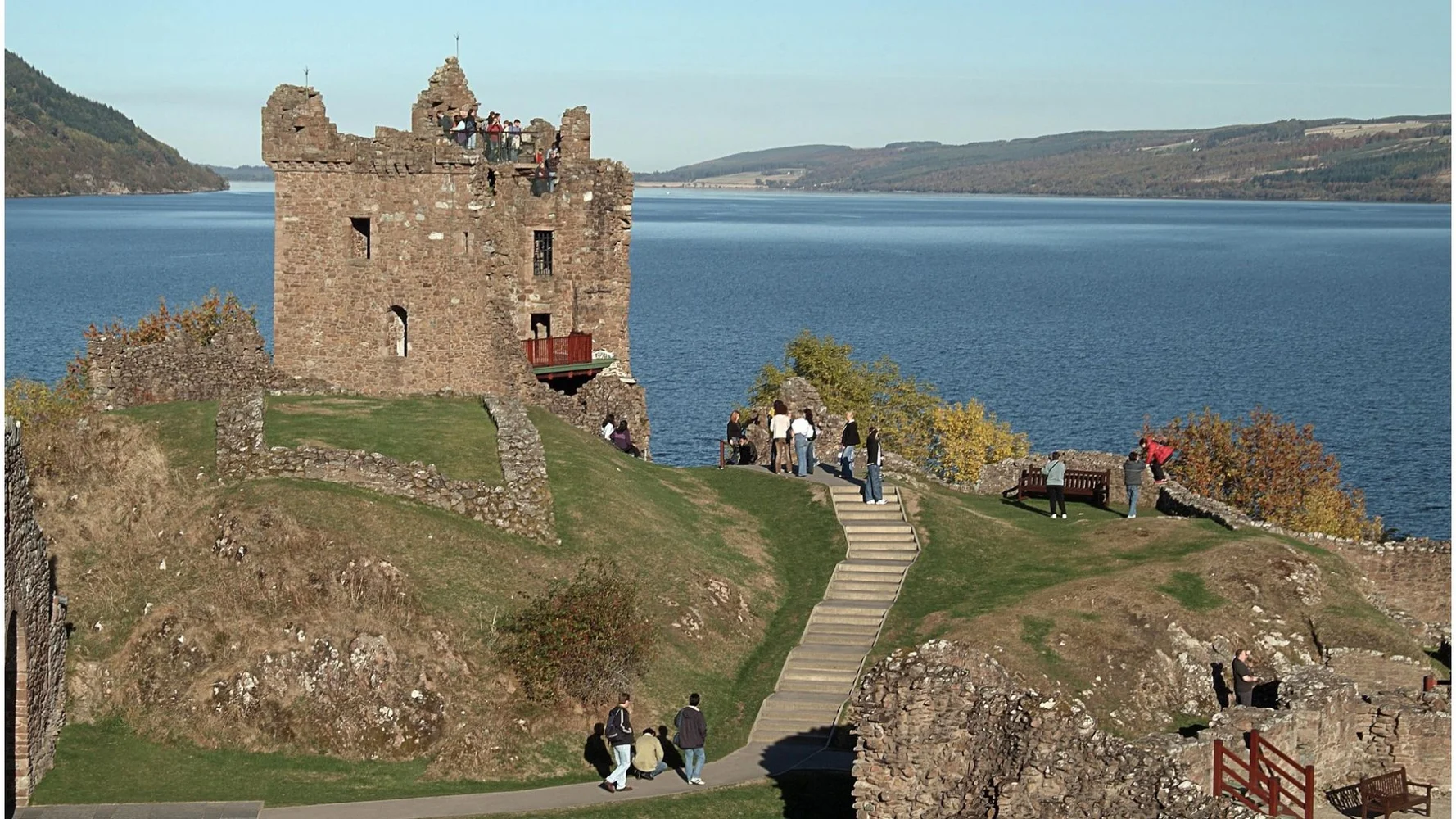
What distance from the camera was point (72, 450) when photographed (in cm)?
3666

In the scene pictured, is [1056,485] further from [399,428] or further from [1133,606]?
[399,428]

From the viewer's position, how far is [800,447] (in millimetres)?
46906

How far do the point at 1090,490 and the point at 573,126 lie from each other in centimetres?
1898

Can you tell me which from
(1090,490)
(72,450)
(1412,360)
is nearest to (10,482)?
(72,450)

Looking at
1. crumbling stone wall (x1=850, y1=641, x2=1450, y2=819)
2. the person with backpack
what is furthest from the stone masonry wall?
crumbling stone wall (x1=850, y1=641, x2=1450, y2=819)

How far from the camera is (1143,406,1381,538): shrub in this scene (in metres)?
73.1

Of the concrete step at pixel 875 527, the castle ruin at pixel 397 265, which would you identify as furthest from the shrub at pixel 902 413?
the concrete step at pixel 875 527

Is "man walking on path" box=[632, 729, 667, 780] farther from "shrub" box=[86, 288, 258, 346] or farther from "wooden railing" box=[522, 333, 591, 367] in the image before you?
"shrub" box=[86, 288, 258, 346]

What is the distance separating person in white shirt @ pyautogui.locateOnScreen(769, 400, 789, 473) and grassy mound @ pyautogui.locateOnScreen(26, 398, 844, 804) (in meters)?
6.17

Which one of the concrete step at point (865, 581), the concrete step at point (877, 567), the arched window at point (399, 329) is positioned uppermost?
the arched window at point (399, 329)

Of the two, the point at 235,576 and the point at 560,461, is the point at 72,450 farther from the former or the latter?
the point at 560,461

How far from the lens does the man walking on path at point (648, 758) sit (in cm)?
3073

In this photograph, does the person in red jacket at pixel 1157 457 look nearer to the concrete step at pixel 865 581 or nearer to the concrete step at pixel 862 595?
the concrete step at pixel 865 581

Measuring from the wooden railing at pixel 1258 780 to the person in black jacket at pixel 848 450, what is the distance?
1773 centimetres
